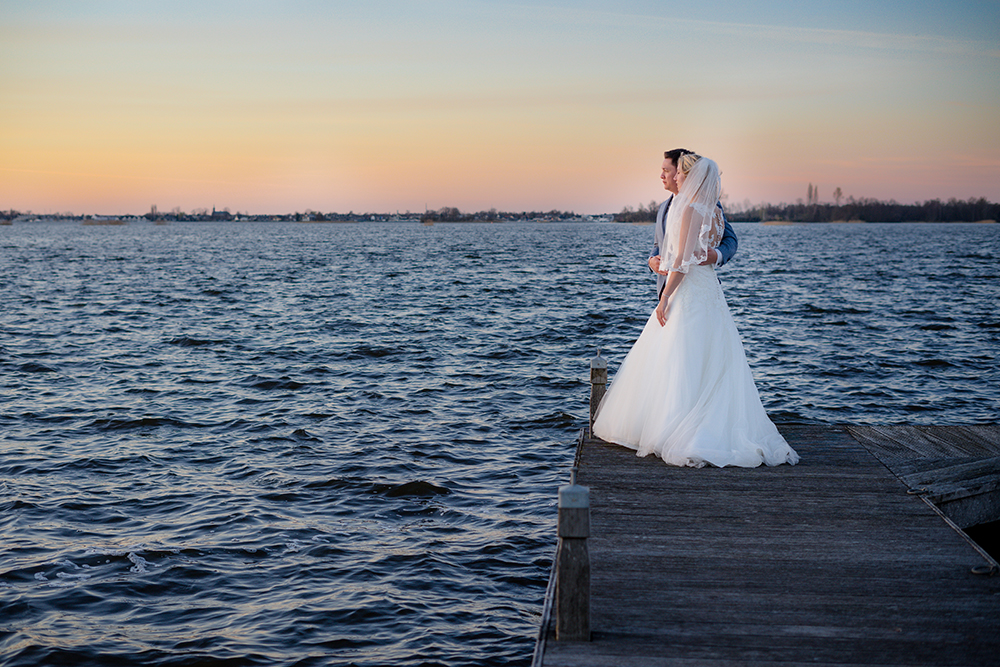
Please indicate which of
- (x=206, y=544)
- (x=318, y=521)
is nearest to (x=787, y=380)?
(x=318, y=521)

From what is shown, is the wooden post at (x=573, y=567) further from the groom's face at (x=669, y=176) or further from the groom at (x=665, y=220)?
the groom's face at (x=669, y=176)

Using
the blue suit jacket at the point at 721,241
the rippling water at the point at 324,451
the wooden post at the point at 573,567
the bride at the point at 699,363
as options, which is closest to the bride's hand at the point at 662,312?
the bride at the point at 699,363

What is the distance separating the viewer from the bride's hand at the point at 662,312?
7590 millimetres

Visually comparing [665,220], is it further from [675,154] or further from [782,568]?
[782,568]

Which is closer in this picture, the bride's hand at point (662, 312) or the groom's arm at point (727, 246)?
the groom's arm at point (727, 246)

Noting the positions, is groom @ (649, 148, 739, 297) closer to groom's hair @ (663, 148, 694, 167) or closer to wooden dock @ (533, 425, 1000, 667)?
groom's hair @ (663, 148, 694, 167)

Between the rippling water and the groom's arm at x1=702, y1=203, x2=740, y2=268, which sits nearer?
the rippling water

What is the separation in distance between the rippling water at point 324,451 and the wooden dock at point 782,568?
5.14 feet

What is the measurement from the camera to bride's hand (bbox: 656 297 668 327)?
7.59 metres

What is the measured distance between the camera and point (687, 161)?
24.1 ft

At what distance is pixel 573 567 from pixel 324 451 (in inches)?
309

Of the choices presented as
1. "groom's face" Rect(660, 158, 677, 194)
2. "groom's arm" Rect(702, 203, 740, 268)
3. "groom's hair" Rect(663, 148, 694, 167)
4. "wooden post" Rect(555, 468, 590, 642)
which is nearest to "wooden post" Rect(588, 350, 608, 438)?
"groom's arm" Rect(702, 203, 740, 268)

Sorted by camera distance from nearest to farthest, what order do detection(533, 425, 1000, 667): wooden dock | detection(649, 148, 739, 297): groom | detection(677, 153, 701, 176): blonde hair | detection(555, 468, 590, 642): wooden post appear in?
detection(555, 468, 590, 642): wooden post < detection(533, 425, 1000, 667): wooden dock < detection(677, 153, 701, 176): blonde hair < detection(649, 148, 739, 297): groom

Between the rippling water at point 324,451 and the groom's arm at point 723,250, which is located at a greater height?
the groom's arm at point 723,250
